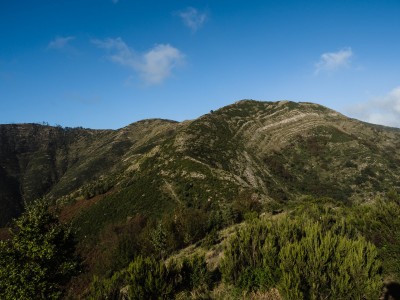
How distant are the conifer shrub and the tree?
10.9 m

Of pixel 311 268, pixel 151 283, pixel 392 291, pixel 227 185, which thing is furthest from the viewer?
pixel 227 185

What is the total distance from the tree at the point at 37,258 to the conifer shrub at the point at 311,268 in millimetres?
10895

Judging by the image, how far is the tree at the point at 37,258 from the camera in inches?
696

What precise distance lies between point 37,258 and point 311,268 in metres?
16.1

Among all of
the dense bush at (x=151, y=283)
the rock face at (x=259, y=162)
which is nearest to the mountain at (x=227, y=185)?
the rock face at (x=259, y=162)

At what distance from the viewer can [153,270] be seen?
19516mm

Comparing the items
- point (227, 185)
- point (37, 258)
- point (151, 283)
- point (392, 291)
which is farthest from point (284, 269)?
point (227, 185)

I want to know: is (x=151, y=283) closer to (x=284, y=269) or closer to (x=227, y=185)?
(x=284, y=269)

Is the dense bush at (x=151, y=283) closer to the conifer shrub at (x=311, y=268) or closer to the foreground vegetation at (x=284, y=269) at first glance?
the foreground vegetation at (x=284, y=269)

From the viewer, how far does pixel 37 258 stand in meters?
18.8

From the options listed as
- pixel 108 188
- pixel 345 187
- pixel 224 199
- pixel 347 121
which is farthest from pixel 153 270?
pixel 347 121

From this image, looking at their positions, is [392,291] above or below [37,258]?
below

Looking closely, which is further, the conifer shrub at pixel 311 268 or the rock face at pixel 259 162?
the rock face at pixel 259 162

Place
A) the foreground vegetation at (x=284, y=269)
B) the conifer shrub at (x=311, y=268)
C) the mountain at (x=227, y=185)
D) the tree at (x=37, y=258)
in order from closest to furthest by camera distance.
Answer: the conifer shrub at (x=311, y=268)
the foreground vegetation at (x=284, y=269)
the tree at (x=37, y=258)
the mountain at (x=227, y=185)
